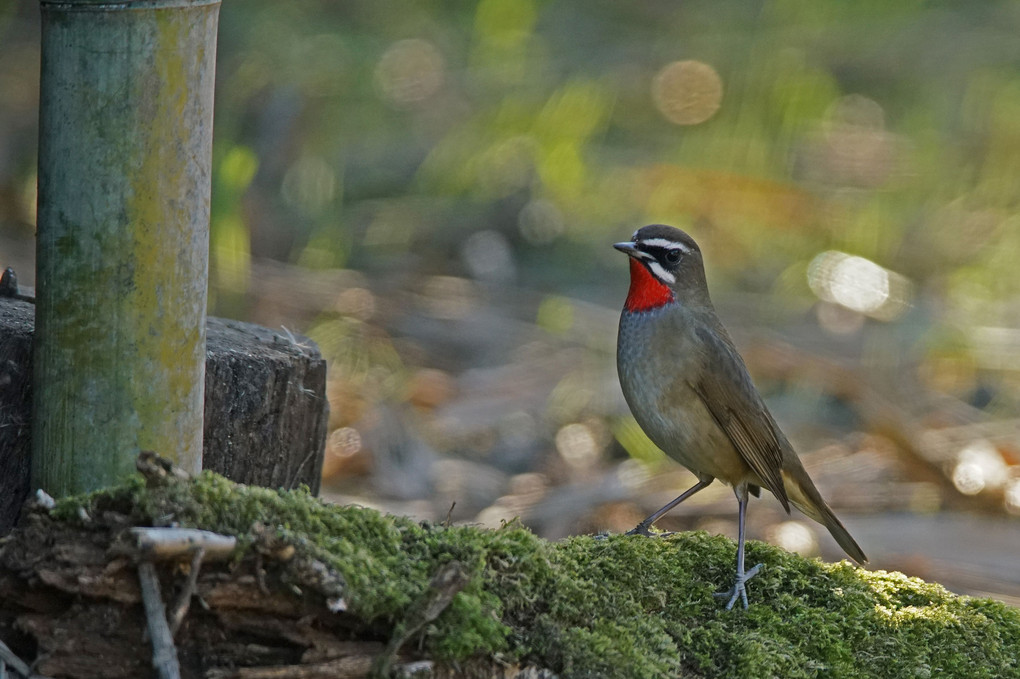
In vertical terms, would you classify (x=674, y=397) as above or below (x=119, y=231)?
below

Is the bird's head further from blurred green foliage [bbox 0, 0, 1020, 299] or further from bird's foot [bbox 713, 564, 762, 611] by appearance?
blurred green foliage [bbox 0, 0, 1020, 299]

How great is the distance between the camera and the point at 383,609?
291cm

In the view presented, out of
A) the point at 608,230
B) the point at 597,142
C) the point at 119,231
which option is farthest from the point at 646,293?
the point at 597,142

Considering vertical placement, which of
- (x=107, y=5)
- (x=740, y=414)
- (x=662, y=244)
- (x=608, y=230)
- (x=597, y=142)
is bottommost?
(x=740, y=414)

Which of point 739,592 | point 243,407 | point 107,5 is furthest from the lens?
point 243,407

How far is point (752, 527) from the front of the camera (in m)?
7.95

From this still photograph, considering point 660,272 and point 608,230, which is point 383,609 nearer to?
point 660,272

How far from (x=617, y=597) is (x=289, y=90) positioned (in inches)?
366

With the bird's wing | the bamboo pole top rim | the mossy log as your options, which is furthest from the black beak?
the bamboo pole top rim

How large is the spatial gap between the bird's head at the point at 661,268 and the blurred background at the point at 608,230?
106 inches

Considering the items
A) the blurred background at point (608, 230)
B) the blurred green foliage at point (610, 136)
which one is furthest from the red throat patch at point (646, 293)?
the blurred green foliage at point (610, 136)

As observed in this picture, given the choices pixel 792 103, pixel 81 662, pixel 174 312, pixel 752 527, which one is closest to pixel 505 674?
pixel 81 662

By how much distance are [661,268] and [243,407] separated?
1.80 metres

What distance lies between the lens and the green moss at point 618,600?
292cm
